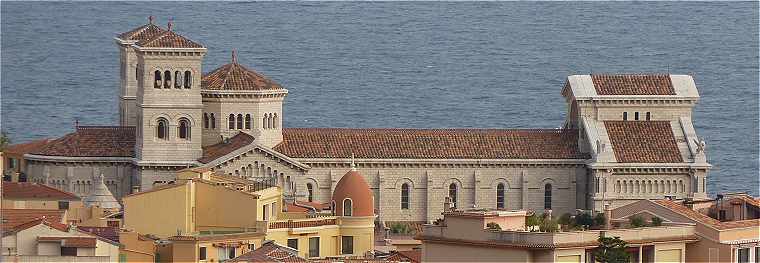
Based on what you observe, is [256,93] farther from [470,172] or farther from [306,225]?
[306,225]

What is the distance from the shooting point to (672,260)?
66750 millimetres

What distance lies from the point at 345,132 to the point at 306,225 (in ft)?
90.3

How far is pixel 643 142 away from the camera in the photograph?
118 m

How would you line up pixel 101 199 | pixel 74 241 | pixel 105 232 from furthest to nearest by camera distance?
pixel 101 199 < pixel 105 232 < pixel 74 241

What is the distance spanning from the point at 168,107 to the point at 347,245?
24.4 metres

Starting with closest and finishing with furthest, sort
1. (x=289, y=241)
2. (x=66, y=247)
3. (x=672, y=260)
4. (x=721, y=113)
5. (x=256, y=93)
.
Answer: (x=672, y=260), (x=66, y=247), (x=289, y=241), (x=256, y=93), (x=721, y=113)

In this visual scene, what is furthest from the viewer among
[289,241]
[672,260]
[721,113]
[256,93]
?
[721,113]

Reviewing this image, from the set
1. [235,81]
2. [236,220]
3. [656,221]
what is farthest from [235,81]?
[656,221]

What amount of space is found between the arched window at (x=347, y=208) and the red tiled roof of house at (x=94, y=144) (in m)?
21.5

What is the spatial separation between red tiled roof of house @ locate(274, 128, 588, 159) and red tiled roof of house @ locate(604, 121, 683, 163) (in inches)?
48.8

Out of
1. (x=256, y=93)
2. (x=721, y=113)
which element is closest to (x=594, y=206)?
(x=256, y=93)

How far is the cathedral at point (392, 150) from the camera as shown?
11569cm

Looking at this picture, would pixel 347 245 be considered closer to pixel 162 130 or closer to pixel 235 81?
pixel 235 81

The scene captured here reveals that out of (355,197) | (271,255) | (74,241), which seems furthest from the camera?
(355,197)
